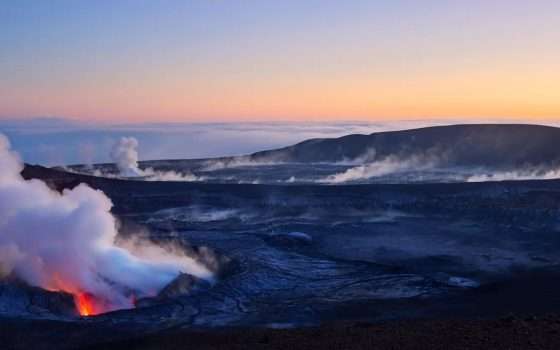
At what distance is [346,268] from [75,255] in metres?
10.5

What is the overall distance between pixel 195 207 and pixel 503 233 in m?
21.5

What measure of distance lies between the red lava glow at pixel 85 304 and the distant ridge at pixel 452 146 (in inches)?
2408

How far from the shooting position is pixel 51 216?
2597 cm

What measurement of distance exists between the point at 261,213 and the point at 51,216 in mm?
20912

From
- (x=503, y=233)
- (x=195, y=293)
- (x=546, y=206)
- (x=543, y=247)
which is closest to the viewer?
(x=195, y=293)

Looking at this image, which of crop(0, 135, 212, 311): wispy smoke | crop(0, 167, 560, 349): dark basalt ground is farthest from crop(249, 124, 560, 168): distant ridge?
crop(0, 135, 212, 311): wispy smoke

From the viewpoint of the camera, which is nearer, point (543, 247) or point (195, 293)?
point (195, 293)

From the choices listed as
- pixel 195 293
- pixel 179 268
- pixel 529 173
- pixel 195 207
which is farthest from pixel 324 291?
pixel 529 173

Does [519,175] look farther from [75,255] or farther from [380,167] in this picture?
[75,255]

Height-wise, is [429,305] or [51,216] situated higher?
[51,216]

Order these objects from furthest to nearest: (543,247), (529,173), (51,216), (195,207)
A: (529,173) < (195,207) < (543,247) < (51,216)

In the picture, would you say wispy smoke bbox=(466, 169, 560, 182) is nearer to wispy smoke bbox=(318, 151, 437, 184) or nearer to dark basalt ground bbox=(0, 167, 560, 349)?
wispy smoke bbox=(318, 151, 437, 184)

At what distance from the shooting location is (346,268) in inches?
1105

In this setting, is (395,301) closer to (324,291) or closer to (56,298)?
(324,291)
